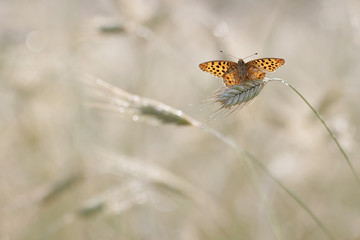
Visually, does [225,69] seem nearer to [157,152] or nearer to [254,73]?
[254,73]

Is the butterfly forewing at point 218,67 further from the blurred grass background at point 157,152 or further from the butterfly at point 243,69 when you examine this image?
the blurred grass background at point 157,152

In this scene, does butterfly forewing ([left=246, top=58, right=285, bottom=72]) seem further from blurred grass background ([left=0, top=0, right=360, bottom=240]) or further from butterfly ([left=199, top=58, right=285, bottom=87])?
blurred grass background ([left=0, top=0, right=360, bottom=240])

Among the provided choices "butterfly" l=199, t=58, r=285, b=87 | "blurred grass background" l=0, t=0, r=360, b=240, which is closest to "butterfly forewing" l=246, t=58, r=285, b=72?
"butterfly" l=199, t=58, r=285, b=87

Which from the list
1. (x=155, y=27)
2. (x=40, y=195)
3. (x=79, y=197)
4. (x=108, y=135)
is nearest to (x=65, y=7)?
(x=108, y=135)

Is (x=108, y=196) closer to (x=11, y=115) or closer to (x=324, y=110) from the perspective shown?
(x=324, y=110)

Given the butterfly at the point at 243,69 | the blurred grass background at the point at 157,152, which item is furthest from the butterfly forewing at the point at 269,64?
the blurred grass background at the point at 157,152

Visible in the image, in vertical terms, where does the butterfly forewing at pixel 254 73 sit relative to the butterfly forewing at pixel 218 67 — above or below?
below
